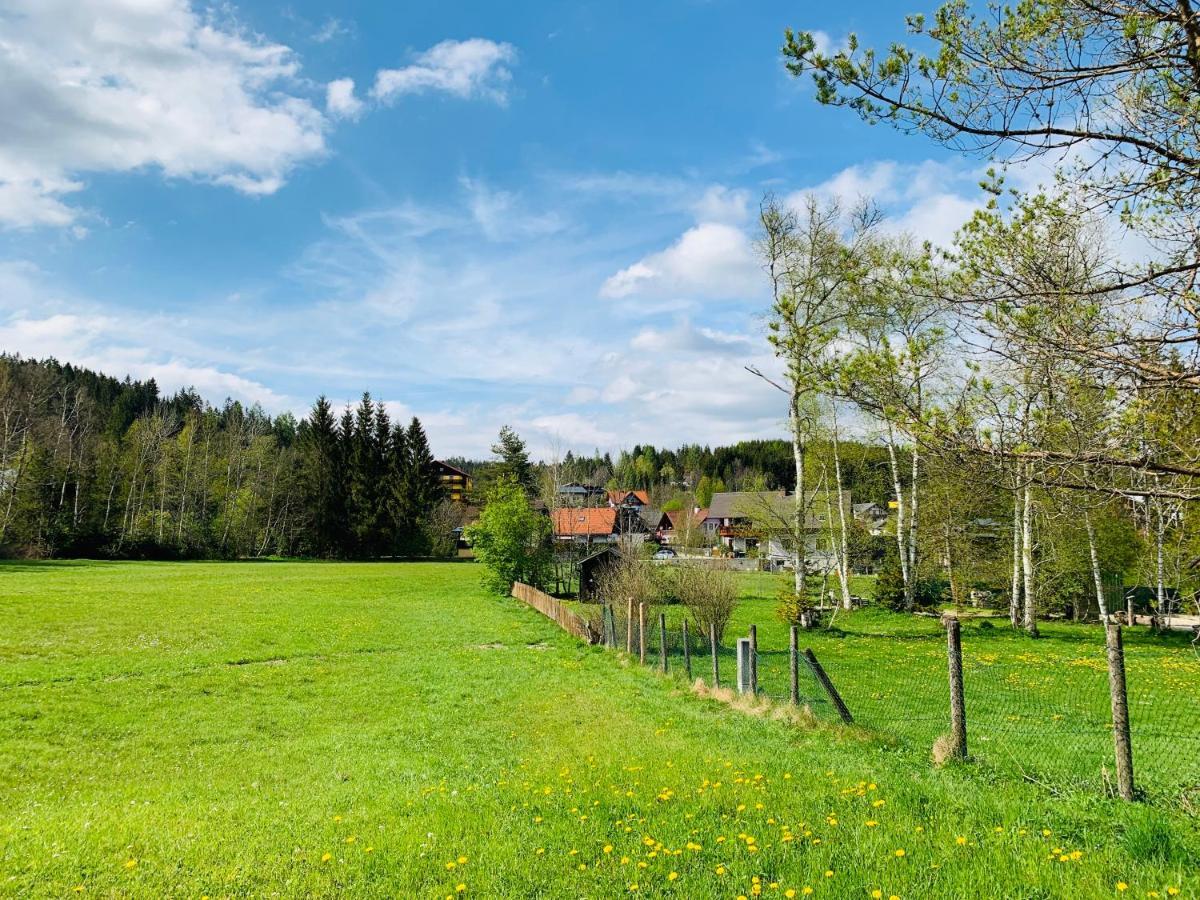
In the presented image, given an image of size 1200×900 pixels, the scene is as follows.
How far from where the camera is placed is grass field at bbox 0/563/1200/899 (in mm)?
4426

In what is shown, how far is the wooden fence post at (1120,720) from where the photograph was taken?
5.39m

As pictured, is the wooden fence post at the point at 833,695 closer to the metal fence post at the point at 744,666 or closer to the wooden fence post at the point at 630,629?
the metal fence post at the point at 744,666

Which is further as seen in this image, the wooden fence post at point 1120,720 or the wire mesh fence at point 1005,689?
the wire mesh fence at point 1005,689

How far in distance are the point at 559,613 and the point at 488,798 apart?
18521mm

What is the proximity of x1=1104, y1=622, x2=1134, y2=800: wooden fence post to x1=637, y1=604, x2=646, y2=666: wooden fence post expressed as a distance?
1141cm

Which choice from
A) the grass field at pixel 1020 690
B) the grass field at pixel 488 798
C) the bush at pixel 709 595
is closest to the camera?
the grass field at pixel 488 798

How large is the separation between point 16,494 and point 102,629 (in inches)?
1375

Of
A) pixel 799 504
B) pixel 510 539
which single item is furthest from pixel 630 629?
pixel 510 539

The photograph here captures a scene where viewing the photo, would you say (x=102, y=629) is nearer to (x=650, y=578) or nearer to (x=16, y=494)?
(x=650, y=578)

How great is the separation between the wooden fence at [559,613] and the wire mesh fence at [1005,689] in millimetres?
647

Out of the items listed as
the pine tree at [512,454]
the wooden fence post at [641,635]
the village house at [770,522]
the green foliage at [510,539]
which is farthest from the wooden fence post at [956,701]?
the pine tree at [512,454]

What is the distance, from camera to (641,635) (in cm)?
1684

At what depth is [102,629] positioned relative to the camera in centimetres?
2072

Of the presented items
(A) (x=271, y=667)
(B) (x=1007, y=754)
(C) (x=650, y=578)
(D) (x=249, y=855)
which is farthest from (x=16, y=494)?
(B) (x=1007, y=754)
